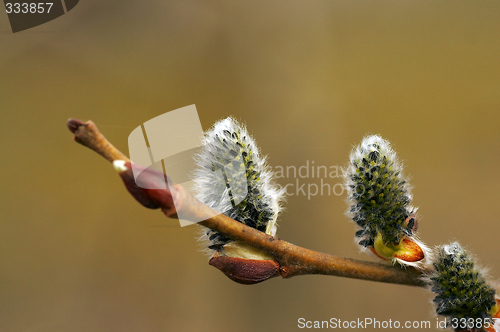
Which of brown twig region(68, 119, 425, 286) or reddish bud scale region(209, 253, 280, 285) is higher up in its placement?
brown twig region(68, 119, 425, 286)

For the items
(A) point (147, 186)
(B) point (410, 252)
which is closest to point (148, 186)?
(A) point (147, 186)

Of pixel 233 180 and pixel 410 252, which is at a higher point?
pixel 233 180

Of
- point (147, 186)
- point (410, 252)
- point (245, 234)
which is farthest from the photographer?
point (410, 252)

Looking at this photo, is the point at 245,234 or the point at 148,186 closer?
the point at 148,186

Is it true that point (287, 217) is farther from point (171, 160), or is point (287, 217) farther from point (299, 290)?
point (171, 160)

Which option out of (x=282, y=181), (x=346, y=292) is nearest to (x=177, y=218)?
(x=282, y=181)

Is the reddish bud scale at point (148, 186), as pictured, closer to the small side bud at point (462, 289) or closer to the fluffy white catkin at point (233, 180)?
the fluffy white catkin at point (233, 180)

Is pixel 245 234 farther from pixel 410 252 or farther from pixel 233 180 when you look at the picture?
pixel 410 252

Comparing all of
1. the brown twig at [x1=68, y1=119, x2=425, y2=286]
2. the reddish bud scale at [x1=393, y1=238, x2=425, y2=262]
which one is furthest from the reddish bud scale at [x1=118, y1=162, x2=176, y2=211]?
the reddish bud scale at [x1=393, y1=238, x2=425, y2=262]

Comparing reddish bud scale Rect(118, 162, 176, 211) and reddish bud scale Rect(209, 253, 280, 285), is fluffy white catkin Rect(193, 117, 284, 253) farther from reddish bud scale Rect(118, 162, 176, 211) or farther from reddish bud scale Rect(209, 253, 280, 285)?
reddish bud scale Rect(118, 162, 176, 211)
